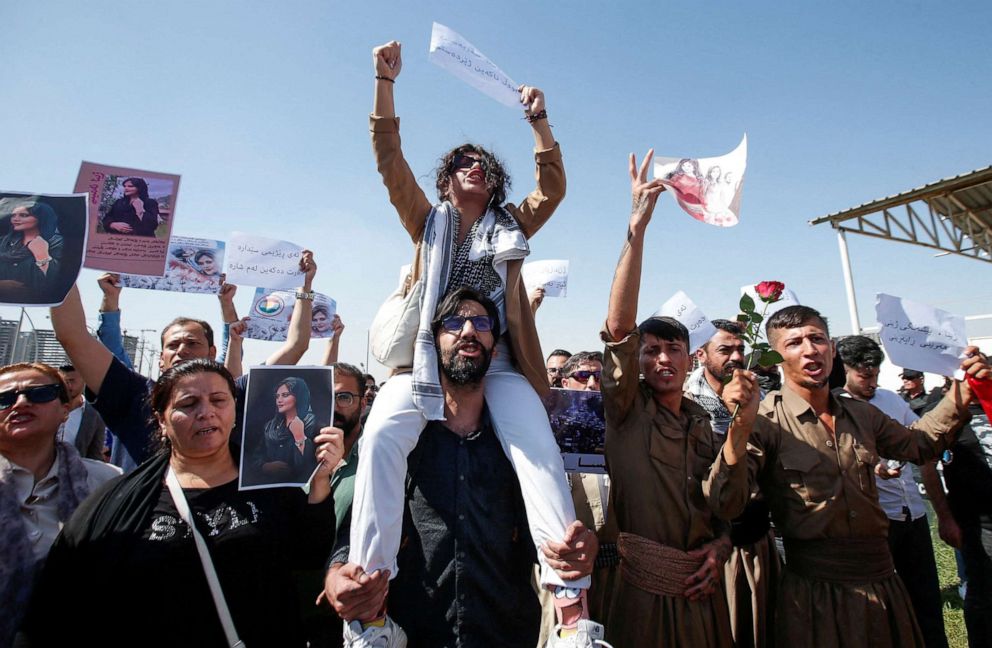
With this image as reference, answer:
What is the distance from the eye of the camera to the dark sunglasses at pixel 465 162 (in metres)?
3.18

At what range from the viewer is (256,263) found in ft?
16.3

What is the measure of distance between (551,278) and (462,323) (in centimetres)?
399

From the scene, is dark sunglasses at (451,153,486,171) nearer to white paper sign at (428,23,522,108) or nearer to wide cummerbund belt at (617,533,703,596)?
white paper sign at (428,23,522,108)

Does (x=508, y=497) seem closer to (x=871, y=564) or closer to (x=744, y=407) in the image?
(x=744, y=407)

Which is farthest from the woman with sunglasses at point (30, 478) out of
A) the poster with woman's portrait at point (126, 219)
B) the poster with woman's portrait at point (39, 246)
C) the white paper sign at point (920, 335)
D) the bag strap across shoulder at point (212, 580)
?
the white paper sign at point (920, 335)

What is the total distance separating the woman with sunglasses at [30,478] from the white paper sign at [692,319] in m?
3.83

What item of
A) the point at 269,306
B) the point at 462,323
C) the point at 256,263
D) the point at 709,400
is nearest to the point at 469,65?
the point at 462,323

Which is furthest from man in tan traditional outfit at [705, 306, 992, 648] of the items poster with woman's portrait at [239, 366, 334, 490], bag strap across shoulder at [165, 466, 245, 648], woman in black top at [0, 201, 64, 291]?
woman in black top at [0, 201, 64, 291]

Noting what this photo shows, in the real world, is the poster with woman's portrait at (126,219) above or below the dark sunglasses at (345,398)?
above

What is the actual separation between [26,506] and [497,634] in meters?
2.13

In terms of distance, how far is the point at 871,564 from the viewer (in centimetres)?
288

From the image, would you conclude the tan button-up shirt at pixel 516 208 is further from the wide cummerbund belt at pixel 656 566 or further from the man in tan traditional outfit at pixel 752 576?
the man in tan traditional outfit at pixel 752 576

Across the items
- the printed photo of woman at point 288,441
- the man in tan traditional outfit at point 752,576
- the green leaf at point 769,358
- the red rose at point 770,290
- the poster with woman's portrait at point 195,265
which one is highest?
the poster with woman's portrait at point 195,265

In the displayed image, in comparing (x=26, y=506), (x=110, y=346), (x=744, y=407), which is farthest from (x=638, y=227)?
(x=110, y=346)
